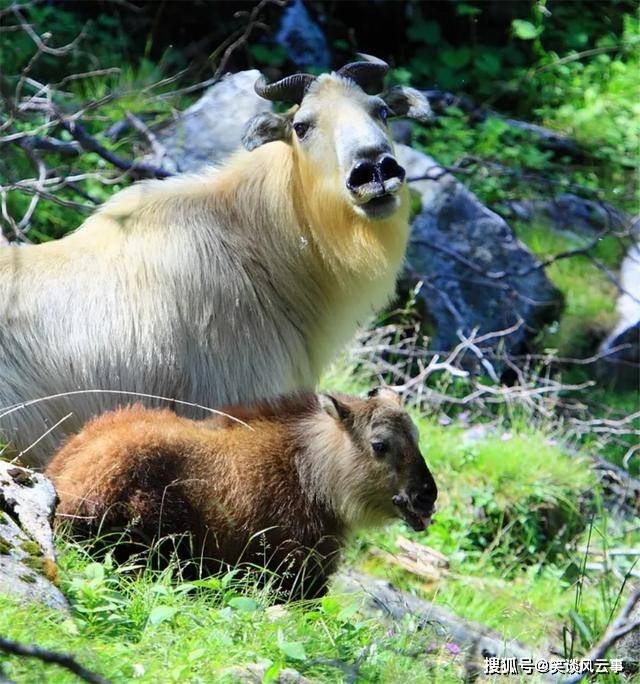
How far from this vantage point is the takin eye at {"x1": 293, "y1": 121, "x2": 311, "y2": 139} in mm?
6324

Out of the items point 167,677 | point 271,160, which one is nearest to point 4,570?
point 167,677

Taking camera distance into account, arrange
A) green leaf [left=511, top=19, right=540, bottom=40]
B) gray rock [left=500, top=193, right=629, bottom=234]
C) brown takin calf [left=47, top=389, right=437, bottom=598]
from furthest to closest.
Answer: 1. green leaf [left=511, top=19, right=540, bottom=40]
2. gray rock [left=500, top=193, right=629, bottom=234]
3. brown takin calf [left=47, top=389, right=437, bottom=598]

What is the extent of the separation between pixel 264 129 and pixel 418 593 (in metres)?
2.86

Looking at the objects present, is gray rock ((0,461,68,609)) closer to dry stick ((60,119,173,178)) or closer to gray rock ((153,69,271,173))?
dry stick ((60,119,173,178))

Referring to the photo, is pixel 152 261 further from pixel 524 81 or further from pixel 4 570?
pixel 524 81

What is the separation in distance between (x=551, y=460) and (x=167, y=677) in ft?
16.2

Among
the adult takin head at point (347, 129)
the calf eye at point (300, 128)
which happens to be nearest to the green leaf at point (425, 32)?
the adult takin head at point (347, 129)

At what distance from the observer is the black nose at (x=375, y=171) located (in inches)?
233

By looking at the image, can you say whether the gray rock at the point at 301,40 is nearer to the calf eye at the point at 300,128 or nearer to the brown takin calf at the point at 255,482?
the calf eye at the point at 300,128

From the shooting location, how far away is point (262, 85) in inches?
259

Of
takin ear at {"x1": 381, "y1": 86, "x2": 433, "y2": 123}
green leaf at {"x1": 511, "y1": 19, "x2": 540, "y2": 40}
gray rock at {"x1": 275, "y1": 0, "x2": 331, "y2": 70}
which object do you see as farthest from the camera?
green leaf at {"x1": 511, "y1": 19, "x2": 540, "y2": 40}

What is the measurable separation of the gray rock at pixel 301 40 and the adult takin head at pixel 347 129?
580 cm

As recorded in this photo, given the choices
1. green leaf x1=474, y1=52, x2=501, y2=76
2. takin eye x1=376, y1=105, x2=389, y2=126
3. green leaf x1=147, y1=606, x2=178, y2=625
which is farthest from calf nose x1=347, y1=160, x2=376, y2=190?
green leaf x1=474, y1=52, x2=501, y2=76

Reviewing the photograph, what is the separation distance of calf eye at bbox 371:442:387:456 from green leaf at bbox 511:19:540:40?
8891 millimetres
